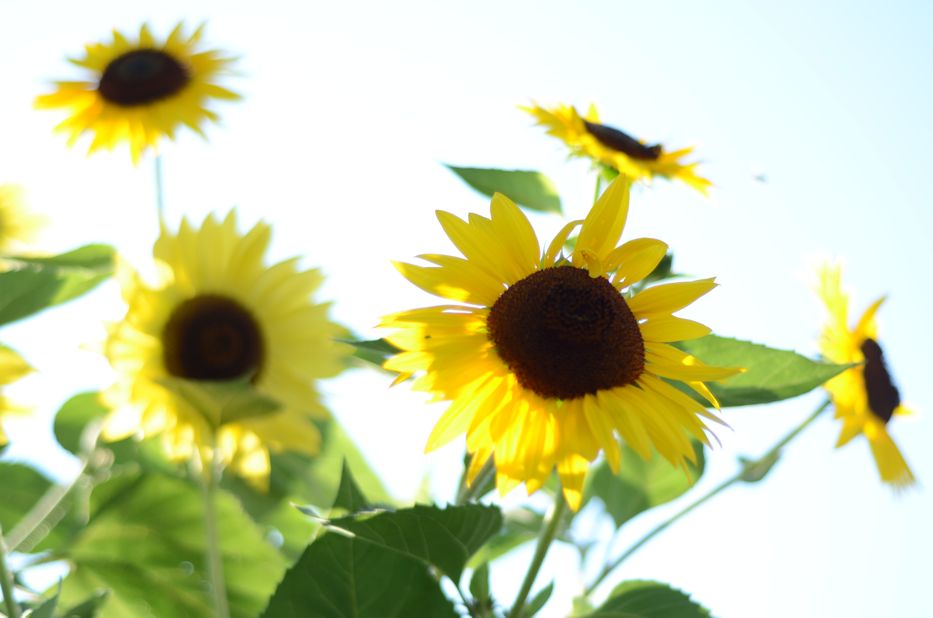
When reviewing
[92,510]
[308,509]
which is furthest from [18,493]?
[308,509]

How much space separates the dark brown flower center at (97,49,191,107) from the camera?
166 centimetres

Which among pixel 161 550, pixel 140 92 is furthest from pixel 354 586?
pixel 140 92

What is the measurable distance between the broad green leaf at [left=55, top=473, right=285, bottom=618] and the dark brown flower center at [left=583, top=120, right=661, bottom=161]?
1.70 feet

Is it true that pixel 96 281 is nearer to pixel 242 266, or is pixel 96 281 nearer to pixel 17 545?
pixel 242 266

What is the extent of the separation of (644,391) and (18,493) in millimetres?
770

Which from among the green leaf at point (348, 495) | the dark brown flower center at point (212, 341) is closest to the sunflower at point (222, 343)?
the dark brown flower center at point (212, 341)

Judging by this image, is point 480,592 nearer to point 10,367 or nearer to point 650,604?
point 650,604

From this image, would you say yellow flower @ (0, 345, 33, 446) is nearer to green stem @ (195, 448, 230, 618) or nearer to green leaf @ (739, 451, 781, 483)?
green stem @ (195, 448, 230, 618)

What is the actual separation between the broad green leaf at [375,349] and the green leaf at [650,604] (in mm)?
270

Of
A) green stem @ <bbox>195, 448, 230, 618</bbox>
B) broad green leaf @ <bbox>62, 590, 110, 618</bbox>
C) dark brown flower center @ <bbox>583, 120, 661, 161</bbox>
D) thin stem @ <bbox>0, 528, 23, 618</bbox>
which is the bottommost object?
broad green leaf @ <bbox>62, 590, 110, 618</bbox>

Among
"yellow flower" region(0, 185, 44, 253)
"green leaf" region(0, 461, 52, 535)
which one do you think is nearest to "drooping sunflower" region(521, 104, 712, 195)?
"green leaf" region(0, 461, 52, 535)

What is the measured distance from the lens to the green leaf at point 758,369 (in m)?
0.80

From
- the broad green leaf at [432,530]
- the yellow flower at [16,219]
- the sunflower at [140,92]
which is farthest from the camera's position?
the sunflower at [140,92]

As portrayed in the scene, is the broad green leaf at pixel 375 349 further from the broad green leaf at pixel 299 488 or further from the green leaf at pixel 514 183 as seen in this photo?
the broad green leaf at pixel 299 488
